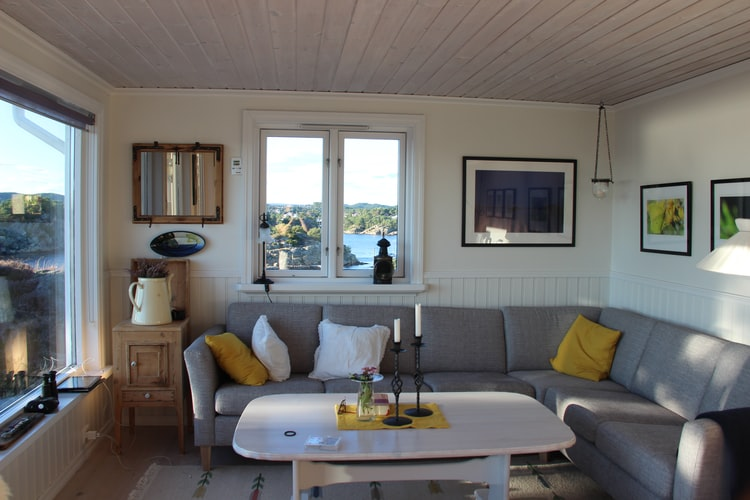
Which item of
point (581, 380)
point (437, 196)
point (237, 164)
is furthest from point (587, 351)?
point (237, 164)

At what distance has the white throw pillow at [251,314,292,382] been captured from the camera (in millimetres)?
3672

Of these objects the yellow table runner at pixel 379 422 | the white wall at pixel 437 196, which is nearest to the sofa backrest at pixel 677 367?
the white wall at pixel 437 196

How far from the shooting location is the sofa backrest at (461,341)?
161 inches

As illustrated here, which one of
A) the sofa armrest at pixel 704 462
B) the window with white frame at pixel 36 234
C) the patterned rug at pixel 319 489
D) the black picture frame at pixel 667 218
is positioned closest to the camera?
the sofa armrest at pixel 704 462

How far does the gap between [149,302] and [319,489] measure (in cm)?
161

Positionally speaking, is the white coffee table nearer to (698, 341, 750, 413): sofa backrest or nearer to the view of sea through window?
(698, 341, 750, 413): sofa backrest

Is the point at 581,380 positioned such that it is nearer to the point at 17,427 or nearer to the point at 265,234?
the point at 265,234

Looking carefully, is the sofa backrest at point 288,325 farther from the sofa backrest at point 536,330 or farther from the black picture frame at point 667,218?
the black picture frame at point 667,218

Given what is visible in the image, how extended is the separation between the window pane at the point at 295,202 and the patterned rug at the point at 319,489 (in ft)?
5.05

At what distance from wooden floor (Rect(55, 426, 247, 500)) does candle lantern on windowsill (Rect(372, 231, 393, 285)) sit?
156cm

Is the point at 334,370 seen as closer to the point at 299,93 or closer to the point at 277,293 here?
the point at 277,293

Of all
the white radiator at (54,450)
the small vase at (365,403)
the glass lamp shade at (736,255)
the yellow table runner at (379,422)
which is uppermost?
the glass lamp shade at (736,255)

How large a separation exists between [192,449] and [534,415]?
7.26ft

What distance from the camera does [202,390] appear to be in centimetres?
340
